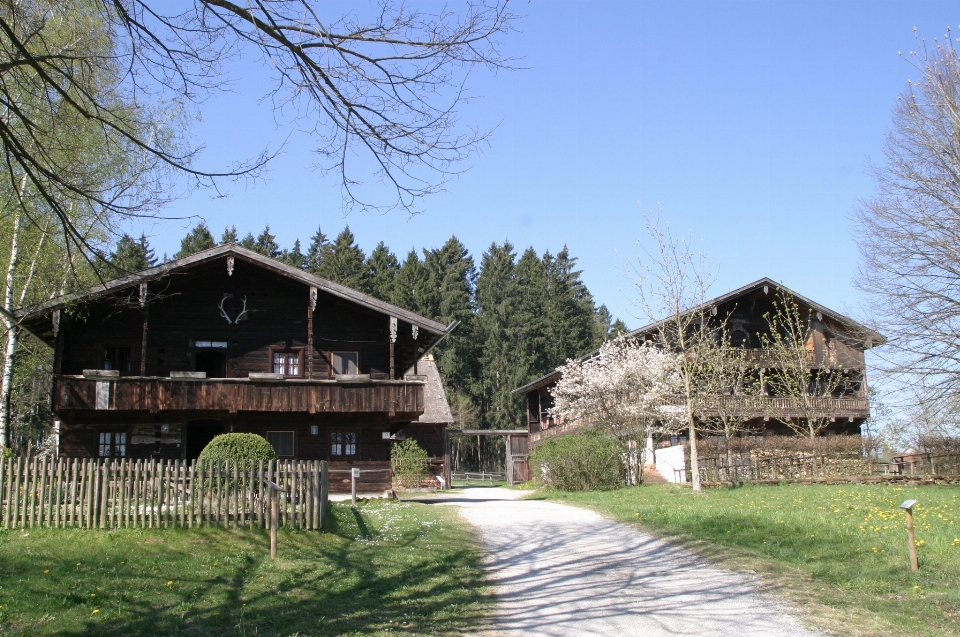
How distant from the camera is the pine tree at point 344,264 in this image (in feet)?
246

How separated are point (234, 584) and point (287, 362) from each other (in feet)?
57.4

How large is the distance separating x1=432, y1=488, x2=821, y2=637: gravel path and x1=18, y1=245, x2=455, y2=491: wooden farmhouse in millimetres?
10876

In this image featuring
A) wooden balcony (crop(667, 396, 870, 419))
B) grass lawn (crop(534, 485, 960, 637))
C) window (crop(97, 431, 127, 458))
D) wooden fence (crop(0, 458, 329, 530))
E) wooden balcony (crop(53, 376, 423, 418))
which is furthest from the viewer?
wooden balcony (crop(667, 396, 870, 419))

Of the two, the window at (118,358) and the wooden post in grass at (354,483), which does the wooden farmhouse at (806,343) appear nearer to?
the wooden post in grass at (354,483)

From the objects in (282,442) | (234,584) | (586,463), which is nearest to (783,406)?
(586,463)

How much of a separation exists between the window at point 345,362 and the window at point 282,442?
8.72 ft

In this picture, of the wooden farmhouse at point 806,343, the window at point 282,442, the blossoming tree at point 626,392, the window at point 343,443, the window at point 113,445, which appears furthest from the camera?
the wooden farmhouse at point 806,343

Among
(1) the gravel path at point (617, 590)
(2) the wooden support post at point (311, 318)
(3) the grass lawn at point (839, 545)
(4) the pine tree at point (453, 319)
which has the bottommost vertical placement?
(1) the gravel path at point (617, 590)

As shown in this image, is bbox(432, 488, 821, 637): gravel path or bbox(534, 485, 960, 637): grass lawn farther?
bbox(534, 485, 960, 637): grass lawn

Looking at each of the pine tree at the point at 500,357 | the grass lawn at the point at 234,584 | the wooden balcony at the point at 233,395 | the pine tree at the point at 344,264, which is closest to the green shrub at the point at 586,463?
the wooden balcony at the point at 233,395

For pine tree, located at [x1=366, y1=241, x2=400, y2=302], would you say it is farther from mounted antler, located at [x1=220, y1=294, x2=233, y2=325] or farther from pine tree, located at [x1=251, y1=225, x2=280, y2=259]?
mounted antler, located at [x1=220, y1=294, x2=233, y2=325]

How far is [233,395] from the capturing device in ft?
82.9

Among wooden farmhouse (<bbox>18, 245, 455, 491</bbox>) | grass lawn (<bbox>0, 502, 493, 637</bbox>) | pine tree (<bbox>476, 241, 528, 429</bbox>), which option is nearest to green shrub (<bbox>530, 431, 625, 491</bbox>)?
wooden farmhouse (<bbox>18, 245, 455, 491</bbox>)

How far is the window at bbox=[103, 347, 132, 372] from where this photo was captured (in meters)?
26.6
